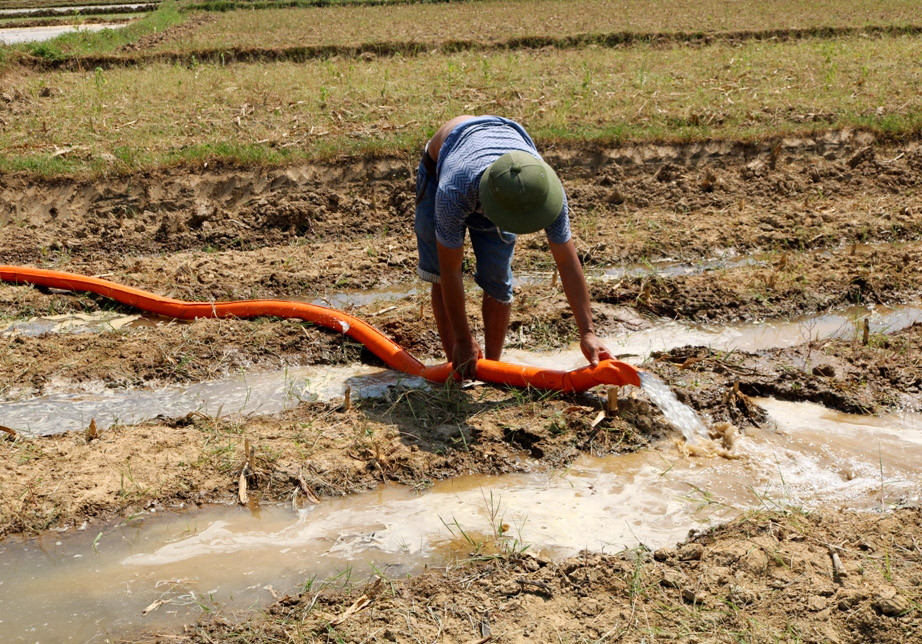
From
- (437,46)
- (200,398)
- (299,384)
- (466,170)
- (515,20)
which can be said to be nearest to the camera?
(466,170)

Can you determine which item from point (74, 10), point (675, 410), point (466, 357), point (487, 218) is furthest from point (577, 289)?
point (74, 10)

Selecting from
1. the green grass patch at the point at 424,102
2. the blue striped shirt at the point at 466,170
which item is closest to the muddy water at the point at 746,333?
the blue striped shirt at the point at 466,170

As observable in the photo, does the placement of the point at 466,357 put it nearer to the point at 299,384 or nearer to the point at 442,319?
the point at 442,319

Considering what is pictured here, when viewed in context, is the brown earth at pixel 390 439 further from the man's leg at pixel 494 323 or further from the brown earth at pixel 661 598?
the brown earth at pixel 661 598

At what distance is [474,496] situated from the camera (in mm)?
3926

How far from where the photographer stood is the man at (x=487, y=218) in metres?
3.34

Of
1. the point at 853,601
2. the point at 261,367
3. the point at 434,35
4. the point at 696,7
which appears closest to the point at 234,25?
the point at 434,35

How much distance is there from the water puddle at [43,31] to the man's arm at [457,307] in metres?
12.9

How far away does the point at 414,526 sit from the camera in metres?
3.73

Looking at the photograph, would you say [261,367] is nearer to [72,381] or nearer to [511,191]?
[72,381]

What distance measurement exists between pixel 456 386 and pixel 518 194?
151 cm

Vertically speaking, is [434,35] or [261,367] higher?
[434,35]

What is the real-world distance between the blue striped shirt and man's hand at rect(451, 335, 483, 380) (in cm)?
65

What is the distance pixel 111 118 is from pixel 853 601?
8.32m
